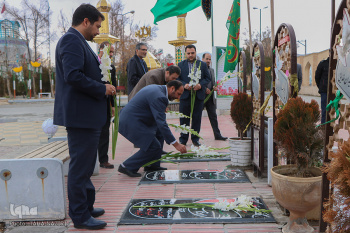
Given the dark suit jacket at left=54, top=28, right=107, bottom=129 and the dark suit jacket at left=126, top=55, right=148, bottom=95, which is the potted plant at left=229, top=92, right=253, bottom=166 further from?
the dark suit jacket at left=54, top=28, right=107, bottom=129

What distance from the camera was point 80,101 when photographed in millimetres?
2818

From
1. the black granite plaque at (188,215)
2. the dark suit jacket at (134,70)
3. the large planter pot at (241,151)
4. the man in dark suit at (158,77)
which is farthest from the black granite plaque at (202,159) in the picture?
the black granite plaque at (188,215)

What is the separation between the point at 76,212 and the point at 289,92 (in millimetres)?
2179

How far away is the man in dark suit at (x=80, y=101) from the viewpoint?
8.95 ft

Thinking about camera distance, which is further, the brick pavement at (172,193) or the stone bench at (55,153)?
the stone bench at (55,153)

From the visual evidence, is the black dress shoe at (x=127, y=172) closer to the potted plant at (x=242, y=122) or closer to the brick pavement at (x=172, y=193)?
the brick pavement at (x=172, y=193)

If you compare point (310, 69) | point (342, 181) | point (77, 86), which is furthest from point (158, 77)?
point (310, 69)

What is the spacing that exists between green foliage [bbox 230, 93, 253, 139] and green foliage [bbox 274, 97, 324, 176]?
7.23 ft

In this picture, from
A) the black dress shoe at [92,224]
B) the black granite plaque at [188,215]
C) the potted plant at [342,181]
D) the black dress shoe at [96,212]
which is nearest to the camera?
the potted plant at [342,181]

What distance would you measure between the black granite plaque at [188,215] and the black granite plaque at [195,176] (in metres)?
0.84

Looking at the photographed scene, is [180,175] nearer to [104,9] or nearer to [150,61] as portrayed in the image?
[104,9]

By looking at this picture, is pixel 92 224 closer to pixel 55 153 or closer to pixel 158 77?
pixel 55 153

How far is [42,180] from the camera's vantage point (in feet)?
10.3

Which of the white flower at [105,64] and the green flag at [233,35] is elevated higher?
the green flag at [233,35]
